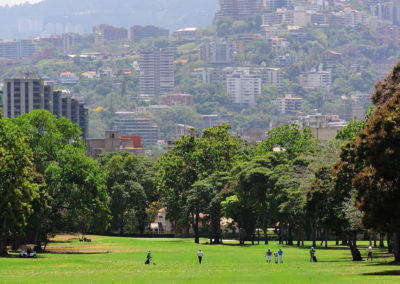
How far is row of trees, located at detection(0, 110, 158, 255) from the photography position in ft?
252

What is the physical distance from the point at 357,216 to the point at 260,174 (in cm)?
4224

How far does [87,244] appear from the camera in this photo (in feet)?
371

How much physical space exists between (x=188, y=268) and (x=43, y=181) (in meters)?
23.0

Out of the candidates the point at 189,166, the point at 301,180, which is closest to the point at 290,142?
the point at 189,166

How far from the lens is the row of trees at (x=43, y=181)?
3022 inches

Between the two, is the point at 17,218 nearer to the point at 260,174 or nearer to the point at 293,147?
the point at 260,174

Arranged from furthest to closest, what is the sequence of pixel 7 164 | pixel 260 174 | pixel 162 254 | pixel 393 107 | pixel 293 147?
pixel 293 147 < pixel 260 174 < pixel 162 254 < pixel 7 164 < pixel 393 107


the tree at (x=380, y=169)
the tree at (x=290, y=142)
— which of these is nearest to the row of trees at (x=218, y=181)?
the tree at (x=380, y=169)

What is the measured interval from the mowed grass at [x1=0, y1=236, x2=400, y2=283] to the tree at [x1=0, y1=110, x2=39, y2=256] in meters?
3.17

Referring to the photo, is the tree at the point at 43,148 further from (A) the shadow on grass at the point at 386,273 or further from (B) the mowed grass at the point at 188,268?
(A) the shadow on grass at the point at 386,273

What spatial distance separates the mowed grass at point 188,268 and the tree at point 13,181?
3169 mm

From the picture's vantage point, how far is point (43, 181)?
89.0m

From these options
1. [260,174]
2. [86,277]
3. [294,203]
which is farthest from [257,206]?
[86,277]

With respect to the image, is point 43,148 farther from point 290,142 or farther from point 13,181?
point 290,142
